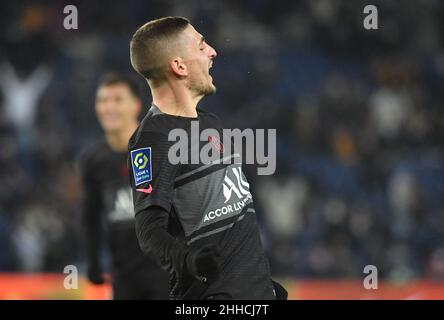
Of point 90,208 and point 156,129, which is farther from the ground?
point 156,129

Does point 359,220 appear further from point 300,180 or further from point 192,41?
point 192,41

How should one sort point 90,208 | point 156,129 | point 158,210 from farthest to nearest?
point 90,208, point 156,129, point 158,210

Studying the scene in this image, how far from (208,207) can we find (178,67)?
0.63 m

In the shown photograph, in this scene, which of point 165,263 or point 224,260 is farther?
point 224,260

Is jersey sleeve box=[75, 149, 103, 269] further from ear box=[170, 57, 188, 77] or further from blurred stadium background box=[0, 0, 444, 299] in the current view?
blurred stadium background box=[0, 0, 444, 299]

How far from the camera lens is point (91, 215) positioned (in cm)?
616

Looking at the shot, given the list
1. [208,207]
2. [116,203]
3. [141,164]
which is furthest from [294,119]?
[141,164]

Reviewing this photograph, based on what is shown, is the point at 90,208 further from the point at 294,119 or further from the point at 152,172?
the point at 294,119

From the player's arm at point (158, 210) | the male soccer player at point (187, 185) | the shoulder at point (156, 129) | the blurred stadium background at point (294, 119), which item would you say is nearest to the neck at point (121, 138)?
the male soccer player at point (187, 185)

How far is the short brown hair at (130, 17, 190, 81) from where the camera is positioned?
376cm

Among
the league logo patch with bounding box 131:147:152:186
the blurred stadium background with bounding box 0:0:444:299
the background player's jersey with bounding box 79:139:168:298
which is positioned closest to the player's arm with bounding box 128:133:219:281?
the league logo patch with bounding box 131:147:152:186
